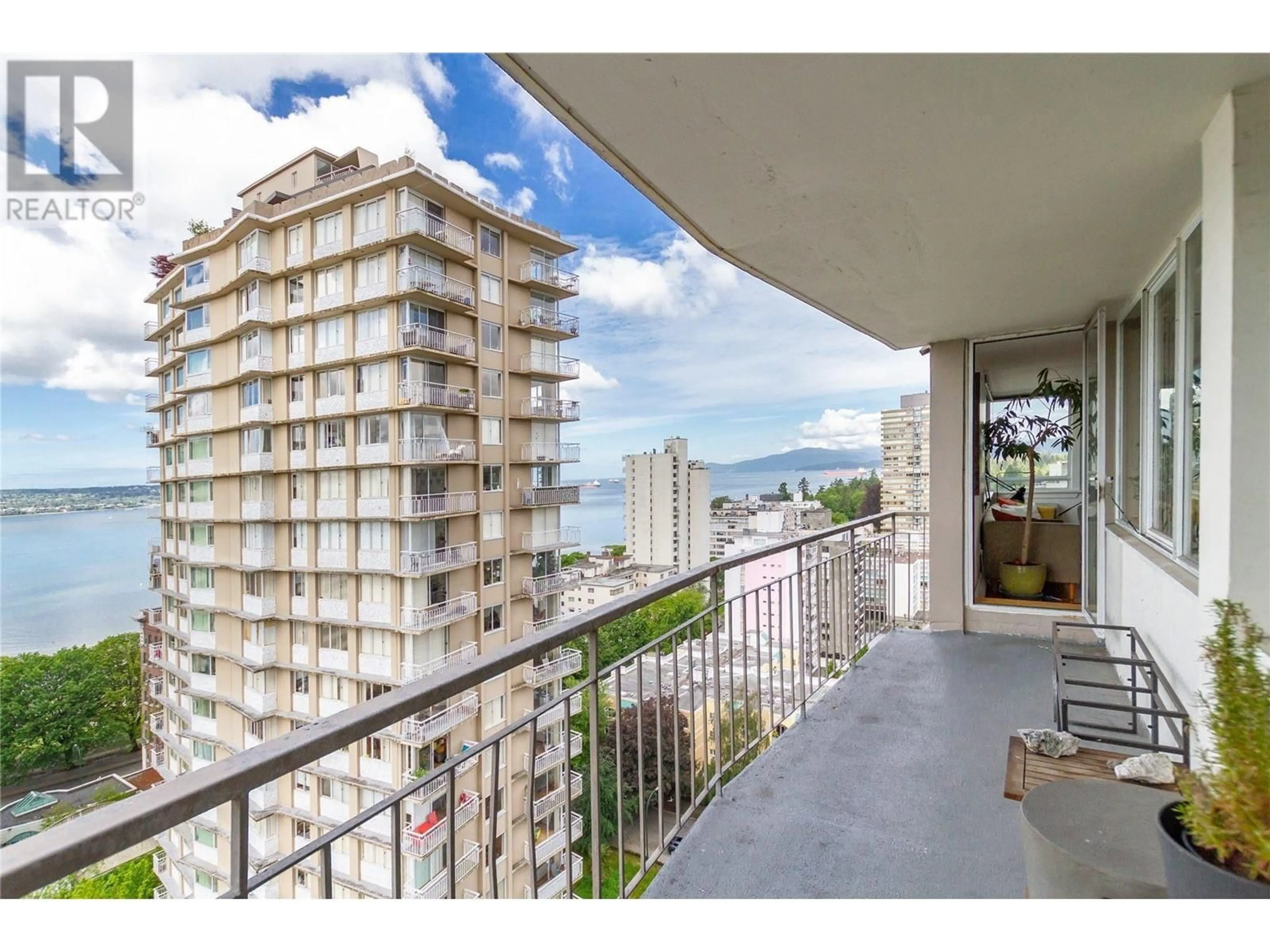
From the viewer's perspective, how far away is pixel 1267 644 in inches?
55.0

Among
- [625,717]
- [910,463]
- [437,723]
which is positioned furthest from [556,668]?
[910,463]

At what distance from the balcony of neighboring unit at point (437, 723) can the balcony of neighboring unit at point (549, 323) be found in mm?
Result: 5677

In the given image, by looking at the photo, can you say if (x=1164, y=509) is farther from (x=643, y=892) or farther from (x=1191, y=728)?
(x=643, y=892)

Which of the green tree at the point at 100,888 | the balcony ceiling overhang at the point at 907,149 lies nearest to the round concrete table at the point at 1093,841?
the green tree at the point at 100,888

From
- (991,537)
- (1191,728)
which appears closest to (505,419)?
(991,537)

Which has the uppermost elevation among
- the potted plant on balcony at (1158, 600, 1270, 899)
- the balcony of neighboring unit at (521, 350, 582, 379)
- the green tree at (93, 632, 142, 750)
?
the balcony of neighboring unit at (521, 350, 582, 379)

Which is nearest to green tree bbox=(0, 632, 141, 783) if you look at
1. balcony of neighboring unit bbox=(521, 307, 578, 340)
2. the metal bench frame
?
balcony of neighboring unit bbox=(521, 307, 578, 340)

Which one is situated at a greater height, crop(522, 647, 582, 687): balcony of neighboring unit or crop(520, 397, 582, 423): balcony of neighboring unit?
crop(520, 397, 582, 423): balcony of neighboring unit

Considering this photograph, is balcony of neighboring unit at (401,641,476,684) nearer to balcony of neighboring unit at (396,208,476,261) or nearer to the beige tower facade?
the beige tower facade

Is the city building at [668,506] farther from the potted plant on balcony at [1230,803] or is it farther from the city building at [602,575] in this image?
the potted plant on balcony at [1230,803]

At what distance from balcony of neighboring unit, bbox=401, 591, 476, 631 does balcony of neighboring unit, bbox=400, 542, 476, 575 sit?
500 millimetres

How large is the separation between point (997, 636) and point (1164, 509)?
6.31 feet

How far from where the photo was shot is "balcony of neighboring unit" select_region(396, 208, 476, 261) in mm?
8172
